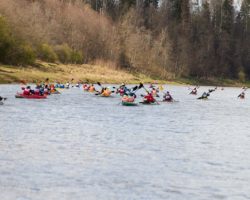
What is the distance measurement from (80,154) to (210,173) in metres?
6.13

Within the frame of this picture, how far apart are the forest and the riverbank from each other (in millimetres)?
3037

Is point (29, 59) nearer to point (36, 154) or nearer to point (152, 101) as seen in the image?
point (152, 101)

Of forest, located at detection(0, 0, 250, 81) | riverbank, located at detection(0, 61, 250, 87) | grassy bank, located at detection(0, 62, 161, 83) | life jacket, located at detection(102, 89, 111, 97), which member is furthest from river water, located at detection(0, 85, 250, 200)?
forest, located at detection(0, 0, 250, 81)

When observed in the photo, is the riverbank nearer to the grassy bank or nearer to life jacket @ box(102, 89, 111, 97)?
the grassy bank

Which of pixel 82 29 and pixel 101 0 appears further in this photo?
pixel 101 0

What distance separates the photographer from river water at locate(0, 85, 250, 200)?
1845 cm

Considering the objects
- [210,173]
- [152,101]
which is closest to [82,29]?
[152,101]

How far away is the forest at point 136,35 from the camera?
327ft

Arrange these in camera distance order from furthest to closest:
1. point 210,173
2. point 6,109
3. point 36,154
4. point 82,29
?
1. point 82,29
2. point 6,109
3. point 36,154
4. point 210,173

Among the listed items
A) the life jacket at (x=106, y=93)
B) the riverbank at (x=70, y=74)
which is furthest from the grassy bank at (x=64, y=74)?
the life jacket at (x=106, y=93)

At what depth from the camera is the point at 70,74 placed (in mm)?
92938

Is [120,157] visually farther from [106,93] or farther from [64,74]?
[64,74]

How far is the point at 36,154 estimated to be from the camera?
78.4 ft

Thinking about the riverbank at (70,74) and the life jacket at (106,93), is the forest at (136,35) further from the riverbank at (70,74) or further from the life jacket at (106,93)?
the life jacket at (106,93)
